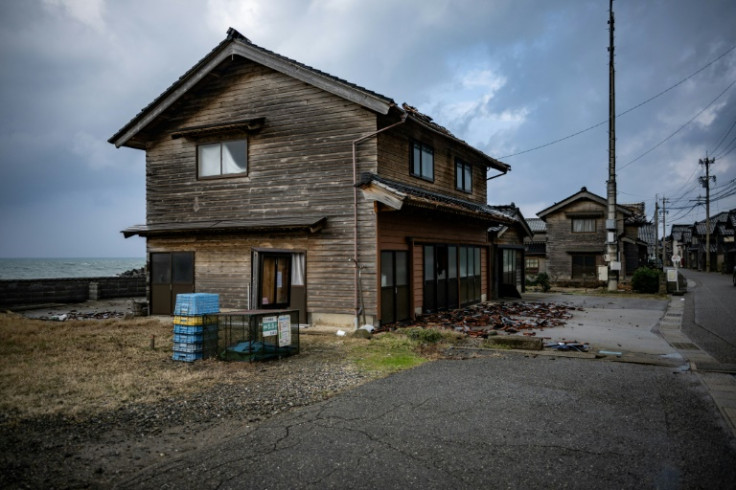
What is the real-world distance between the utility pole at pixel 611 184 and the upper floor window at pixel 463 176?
9.36m

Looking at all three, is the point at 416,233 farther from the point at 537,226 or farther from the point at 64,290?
the point at 537,226

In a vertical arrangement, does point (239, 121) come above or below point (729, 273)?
above

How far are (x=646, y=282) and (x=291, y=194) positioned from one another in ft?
68.7

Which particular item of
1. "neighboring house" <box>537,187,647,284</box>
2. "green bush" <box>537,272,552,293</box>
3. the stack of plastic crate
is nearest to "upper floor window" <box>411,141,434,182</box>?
the stack of plastic crate

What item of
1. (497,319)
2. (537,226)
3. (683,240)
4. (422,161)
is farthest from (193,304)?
(683,240)

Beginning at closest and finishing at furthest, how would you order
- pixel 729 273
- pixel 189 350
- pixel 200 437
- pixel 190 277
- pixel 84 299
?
1. pixel 200 437
2. pixel 189 350
3. pixel 190 277
4. pixel 84 299
5. pixel 729 273

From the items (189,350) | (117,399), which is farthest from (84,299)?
(117,399)

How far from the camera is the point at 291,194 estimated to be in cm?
1388

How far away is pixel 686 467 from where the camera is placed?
4199 mm

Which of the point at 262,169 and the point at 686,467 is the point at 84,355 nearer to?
the point at 262,169

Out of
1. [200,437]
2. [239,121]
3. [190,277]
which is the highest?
[239,121]

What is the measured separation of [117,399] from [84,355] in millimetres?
3580

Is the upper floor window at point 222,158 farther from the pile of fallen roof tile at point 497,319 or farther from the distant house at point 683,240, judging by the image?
the distant house at point 683,240

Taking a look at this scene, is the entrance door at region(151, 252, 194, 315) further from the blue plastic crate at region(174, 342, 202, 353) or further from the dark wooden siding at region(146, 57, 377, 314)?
the blue plastic crate at region(174, 342, 202, 353)
